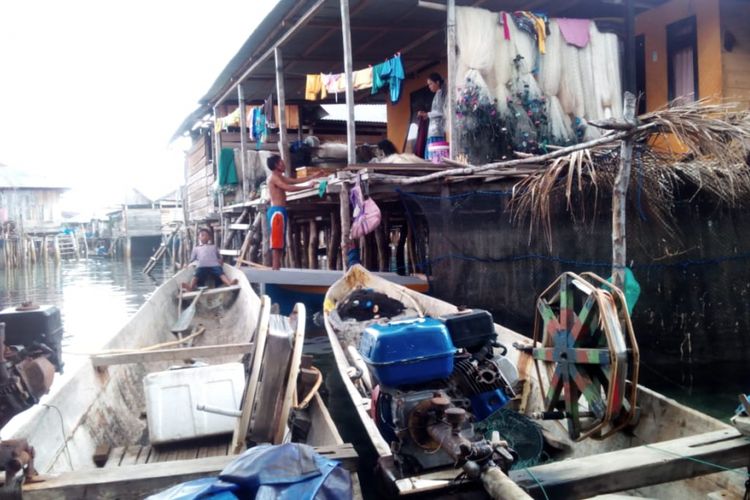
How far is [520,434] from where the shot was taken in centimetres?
429

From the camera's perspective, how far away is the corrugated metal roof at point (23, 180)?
1534 inches

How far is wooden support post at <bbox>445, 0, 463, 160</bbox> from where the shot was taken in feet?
27.6

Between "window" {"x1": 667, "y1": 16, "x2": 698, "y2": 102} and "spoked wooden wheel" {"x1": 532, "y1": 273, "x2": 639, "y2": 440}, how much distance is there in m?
6.90

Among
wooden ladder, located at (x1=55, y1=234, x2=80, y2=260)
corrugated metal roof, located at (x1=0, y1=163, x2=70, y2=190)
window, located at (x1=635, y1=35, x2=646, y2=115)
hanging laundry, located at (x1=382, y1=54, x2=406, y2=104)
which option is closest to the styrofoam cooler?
hanging laundry, located at (x1=382, y1=54, x2=406, y2=104)

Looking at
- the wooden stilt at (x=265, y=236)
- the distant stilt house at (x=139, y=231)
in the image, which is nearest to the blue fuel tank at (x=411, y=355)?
the wooden stilt at (x=265, y=236)

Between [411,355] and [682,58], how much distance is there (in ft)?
28.0

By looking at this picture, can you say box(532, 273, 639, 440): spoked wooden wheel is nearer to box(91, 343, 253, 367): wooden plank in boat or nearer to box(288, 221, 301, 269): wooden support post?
box(91, 343, 253, 367): wooden plank in boat

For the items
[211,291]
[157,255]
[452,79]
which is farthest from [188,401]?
[157,255]

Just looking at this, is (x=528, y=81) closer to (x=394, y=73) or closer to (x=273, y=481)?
(x=394, y=73)

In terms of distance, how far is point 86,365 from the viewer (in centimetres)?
476

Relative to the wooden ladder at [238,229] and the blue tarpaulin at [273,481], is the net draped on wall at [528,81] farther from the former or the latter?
the wooden ladder at [238,229]

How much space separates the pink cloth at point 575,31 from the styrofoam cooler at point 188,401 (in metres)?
7.14

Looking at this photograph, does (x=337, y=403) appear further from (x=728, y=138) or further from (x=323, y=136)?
(x=323, y=136)

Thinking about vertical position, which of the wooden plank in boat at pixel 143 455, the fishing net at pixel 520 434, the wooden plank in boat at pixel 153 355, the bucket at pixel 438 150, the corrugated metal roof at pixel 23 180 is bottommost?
the wooden plank in boat at pixel 143 455
